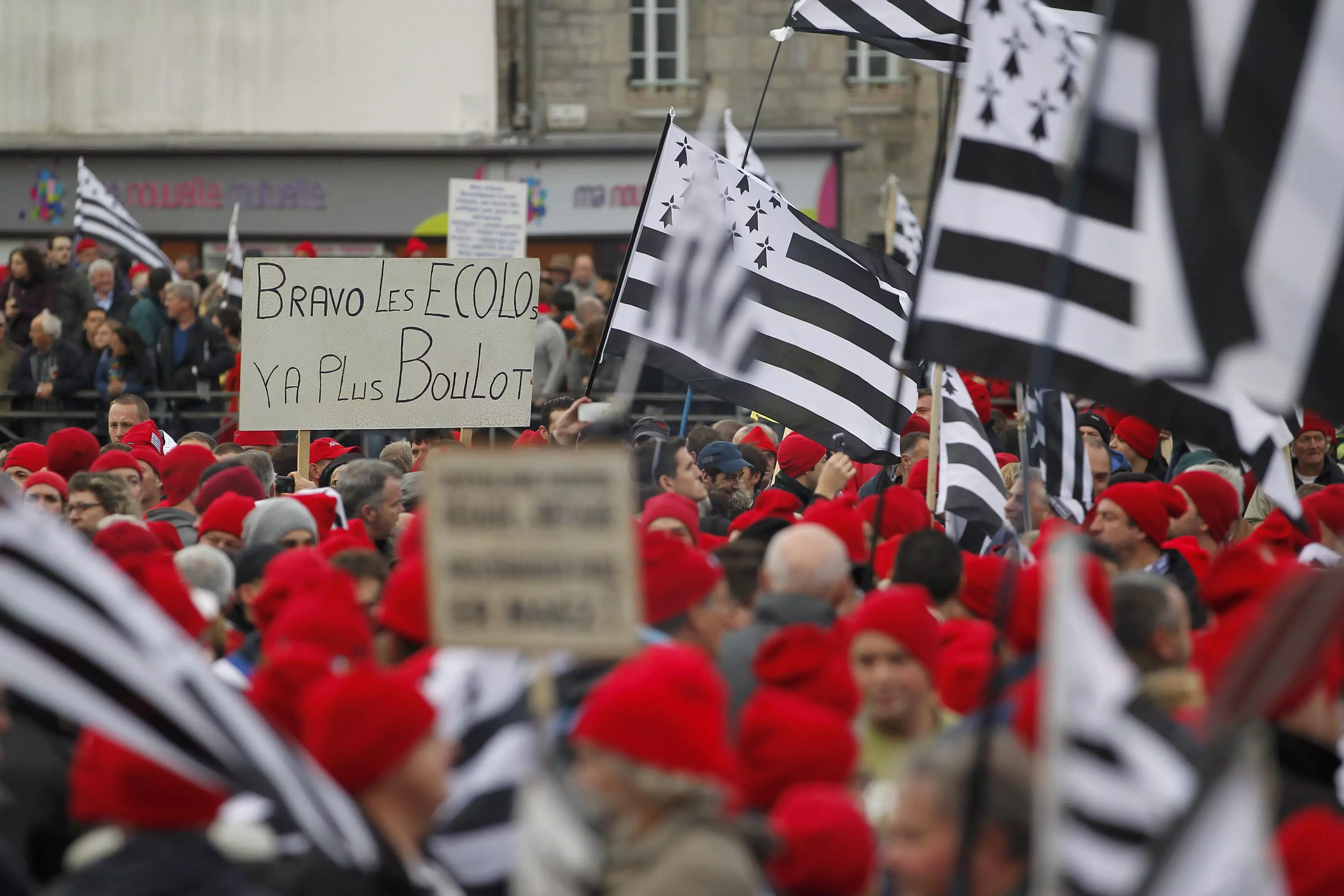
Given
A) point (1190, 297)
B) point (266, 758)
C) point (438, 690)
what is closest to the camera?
point (266, 758)

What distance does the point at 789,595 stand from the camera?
5500 millimetres

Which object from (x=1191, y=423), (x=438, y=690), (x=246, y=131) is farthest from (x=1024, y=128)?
(x=246, y=131)

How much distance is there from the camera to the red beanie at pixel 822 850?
3.78m

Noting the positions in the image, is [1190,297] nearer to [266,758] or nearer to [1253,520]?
[266,758]

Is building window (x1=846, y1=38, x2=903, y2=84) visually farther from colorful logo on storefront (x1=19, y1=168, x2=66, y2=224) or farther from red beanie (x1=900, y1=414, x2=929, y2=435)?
red beanie (x1=900, y1=414, x2=929, y2=435)

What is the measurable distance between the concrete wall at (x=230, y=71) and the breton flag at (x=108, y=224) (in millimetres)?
8903

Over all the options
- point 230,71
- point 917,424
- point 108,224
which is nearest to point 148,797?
point 917,424

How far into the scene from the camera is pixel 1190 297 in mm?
4988

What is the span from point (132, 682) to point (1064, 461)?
6.67 m

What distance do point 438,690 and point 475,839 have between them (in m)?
0.37

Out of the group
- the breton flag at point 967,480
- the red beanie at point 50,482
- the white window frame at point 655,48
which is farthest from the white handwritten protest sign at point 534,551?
the white window frame at point 655,48

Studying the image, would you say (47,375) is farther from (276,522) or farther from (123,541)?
(123,541)

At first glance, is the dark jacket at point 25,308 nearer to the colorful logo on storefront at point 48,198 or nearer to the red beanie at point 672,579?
the colorful logo on storefront at point 48,198

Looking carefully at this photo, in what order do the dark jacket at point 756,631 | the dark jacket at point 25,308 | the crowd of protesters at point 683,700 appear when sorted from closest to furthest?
1. the crowd of protesters at point 683,700
2. the dark jacket at point 756,631
3. the dark jacket at point 25,308
